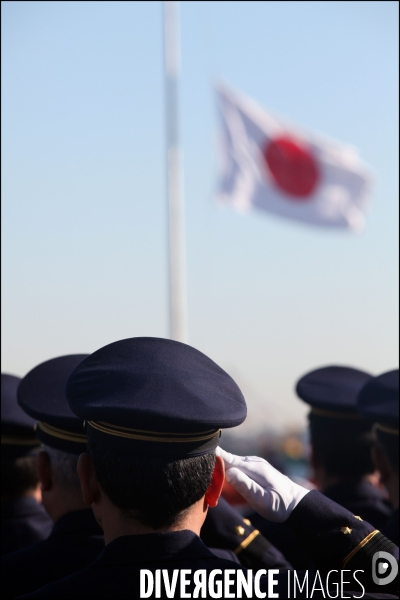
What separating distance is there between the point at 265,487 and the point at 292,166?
13267mm

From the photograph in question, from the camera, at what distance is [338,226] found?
14859 mm

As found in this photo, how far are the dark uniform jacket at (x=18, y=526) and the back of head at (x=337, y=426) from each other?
1449 mm

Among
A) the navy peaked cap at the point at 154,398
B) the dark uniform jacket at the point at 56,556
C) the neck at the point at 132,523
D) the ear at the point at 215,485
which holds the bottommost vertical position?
the dark uniform jacket at the point at 56,556

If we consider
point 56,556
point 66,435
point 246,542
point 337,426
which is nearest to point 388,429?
point 337,426

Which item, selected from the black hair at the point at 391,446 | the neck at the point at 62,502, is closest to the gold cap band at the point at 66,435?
the neck at the point at 62,502

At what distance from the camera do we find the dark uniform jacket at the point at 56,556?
2.67m

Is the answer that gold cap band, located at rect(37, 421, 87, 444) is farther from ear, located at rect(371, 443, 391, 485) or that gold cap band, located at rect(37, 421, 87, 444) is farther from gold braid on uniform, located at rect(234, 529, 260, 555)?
ear, located at rect(371, 443, 391, 485)

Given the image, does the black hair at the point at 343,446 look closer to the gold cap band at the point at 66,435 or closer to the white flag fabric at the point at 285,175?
the gold cap band at the point at 66,435

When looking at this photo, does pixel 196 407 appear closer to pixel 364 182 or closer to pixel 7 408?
pixel 7 408

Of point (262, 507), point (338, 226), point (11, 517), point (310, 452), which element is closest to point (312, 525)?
point (262, 507)

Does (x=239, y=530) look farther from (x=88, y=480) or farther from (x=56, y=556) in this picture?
(x=88, y=480)

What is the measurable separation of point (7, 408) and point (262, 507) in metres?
1.67

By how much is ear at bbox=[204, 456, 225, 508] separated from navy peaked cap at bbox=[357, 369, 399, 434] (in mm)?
1824

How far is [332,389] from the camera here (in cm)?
462
